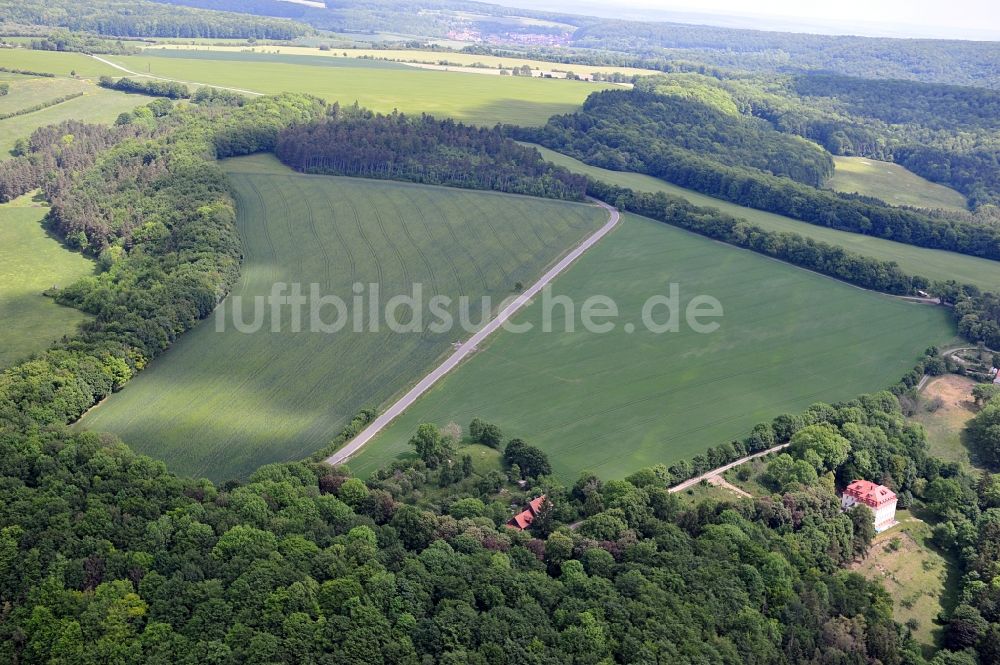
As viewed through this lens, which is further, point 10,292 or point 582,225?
point 582,225

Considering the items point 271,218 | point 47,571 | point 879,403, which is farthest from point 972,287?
point 47,571

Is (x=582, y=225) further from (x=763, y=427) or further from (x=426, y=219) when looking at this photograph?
(x=763, y=427)

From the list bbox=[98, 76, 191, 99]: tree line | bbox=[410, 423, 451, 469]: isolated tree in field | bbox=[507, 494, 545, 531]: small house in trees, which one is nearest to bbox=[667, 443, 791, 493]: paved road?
bbox=[507, 494, 545, 531]: small house in trees

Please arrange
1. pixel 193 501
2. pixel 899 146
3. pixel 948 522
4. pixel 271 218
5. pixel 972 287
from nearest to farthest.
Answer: pixel 193 501 < pixel 948 522 < pixel 972 287 < pixel 271 218 < pixel 899 146

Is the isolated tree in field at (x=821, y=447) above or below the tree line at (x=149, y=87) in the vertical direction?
below

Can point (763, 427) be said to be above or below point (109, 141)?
below

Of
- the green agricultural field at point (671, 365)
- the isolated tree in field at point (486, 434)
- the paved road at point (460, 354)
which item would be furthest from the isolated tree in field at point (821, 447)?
the paved road at point (460, 354)

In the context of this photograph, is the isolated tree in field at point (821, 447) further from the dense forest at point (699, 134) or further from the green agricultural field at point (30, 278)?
the dense forest at point (699, 134)

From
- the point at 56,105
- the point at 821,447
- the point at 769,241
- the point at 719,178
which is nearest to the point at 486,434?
the point at 821,447

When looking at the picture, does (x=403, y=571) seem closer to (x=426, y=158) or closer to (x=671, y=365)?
(x=671, y=365)
